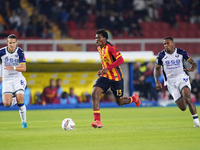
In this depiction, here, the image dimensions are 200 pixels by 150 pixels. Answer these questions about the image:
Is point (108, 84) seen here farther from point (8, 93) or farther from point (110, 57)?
point (8, 93)

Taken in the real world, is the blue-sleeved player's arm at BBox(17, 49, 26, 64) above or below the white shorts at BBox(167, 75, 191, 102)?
above

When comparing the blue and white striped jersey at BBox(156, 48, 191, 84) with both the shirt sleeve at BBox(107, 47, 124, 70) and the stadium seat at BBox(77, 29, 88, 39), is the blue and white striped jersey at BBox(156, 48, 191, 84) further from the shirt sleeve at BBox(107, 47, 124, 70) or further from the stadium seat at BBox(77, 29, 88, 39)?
the stadium seat at BBox(77, 29, 88, 39)

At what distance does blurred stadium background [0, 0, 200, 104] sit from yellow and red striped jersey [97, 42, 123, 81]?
9631 mm

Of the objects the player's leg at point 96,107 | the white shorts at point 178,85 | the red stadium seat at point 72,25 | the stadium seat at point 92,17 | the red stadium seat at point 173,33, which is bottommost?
the player's leg at point 96,107

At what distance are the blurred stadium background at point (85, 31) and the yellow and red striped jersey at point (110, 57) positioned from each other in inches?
379

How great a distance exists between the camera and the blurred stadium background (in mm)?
18641

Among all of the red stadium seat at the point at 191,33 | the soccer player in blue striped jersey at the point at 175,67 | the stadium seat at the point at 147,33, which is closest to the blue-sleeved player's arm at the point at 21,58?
the soccer player in blue striped jersey at the point at 175,67

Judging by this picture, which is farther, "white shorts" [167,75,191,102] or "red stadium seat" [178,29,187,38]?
"red stadium seat" [178,29,187,38]

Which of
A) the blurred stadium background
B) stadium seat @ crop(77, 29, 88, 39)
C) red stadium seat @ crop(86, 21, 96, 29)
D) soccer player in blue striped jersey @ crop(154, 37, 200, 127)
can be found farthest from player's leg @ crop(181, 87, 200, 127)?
red stadium seat @ crop(86, 21, 96, 29)

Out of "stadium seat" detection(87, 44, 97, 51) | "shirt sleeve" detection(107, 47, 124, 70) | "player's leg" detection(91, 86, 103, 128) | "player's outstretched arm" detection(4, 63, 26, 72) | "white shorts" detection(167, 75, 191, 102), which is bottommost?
"player's leg" detection(91, 86, 103, 128)

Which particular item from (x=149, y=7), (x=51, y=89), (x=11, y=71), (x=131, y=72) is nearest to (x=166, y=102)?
(x=131, y=72)

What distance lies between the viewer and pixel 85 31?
2417 centimetres

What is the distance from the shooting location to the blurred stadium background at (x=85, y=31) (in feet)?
61.2

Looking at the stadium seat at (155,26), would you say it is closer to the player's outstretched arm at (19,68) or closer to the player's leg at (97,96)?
the player's leg at (97,96)
